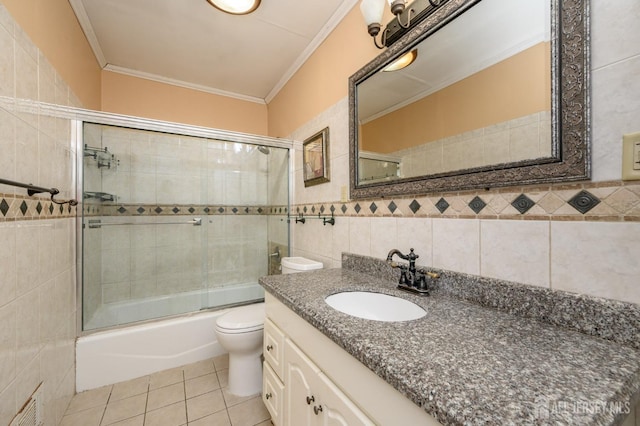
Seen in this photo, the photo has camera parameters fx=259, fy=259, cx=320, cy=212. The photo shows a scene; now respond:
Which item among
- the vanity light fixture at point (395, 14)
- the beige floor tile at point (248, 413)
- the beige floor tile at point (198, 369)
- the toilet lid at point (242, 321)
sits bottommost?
the beige floor tile at point (248, 413)

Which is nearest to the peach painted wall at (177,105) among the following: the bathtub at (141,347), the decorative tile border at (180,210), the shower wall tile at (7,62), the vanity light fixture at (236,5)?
the decorative tile border at (180,210)

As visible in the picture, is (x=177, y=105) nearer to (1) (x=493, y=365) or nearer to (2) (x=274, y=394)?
(2) (x=274, y=394)

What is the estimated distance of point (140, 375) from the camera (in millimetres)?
1744

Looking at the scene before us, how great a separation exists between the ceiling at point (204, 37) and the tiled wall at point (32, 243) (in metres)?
0.73

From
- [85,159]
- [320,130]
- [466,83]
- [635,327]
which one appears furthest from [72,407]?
[466,83]

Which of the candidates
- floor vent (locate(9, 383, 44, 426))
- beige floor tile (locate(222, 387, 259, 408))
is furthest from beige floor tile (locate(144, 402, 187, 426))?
floor vent (locate(9, 383, 44, 426))

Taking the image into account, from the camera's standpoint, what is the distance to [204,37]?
2.01m

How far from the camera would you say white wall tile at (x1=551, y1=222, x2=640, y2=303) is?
2.06 feet

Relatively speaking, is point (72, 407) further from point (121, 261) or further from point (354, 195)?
point (354, 195)

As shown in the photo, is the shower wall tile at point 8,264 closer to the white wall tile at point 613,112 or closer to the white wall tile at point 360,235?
the white wall tile at point 360,235

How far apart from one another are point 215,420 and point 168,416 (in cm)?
26

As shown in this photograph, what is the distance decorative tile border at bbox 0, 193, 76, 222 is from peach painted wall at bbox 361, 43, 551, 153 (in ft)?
5.08

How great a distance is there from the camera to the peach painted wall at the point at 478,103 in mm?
792

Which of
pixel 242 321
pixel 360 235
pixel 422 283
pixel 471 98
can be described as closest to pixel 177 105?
pixel 242 321
